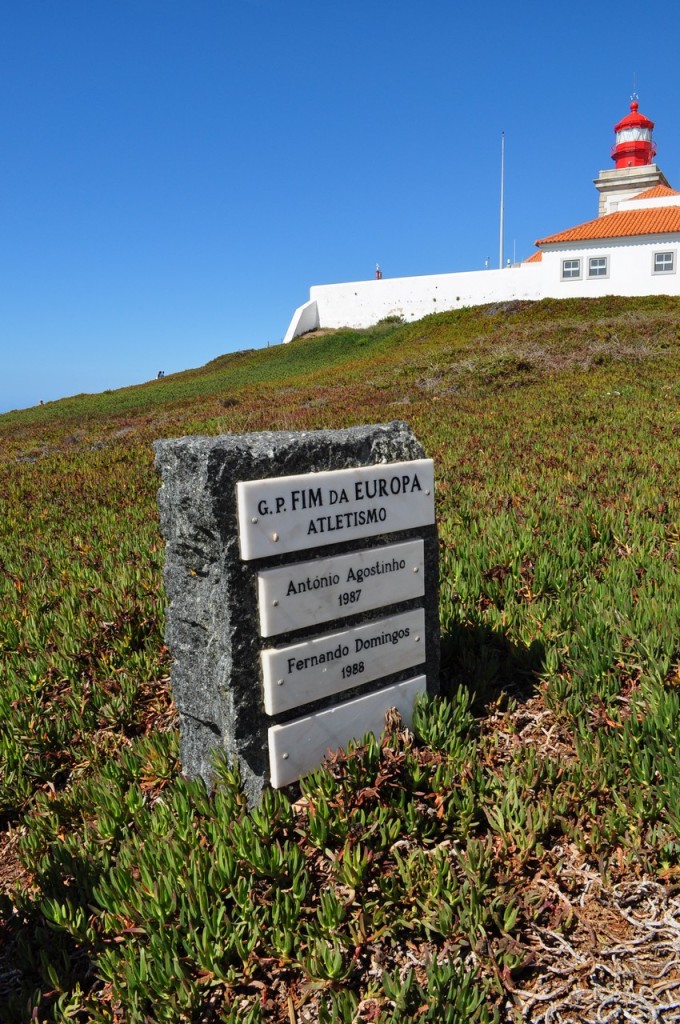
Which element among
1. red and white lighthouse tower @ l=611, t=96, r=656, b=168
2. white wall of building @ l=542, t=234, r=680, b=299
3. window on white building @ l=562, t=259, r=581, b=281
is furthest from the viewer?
red and white lighthouse tower @ l=611, t=96, r=656, b=168

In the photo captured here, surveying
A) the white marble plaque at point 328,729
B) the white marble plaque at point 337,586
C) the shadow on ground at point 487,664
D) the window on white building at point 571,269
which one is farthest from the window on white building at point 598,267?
the white marble plaque at point 328,729

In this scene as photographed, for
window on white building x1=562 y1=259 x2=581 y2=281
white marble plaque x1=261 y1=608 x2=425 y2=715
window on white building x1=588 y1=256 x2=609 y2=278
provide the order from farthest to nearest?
window on white building x1=562 y1=259 x2=581 y2=281, window on white building x1=588 y1=256 x2=609 y2=278, white marble plaque x1=261 y1=608 x2=425 y2=715

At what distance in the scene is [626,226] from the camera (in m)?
32.2

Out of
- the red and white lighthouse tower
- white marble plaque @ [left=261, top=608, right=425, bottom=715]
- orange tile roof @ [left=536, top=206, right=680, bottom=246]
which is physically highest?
the red and white lighthouse tower

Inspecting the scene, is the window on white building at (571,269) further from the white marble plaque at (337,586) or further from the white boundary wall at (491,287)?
the white marble plaque at (337,586)

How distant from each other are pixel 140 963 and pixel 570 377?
15.3 m

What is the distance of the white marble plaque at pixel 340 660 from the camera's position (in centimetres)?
262

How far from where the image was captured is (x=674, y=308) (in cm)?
2689

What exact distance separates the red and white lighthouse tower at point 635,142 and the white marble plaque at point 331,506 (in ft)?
200

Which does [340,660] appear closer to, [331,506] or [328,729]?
[328,729]

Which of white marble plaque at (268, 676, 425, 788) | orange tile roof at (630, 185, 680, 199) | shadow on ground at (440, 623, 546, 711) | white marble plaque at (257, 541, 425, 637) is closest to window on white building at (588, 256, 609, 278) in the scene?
orange tile roof at (630, 185, 680, 199)

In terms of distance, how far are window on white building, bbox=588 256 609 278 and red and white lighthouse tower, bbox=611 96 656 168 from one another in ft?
89.4

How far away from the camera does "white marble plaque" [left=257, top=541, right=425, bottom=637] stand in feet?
8.49

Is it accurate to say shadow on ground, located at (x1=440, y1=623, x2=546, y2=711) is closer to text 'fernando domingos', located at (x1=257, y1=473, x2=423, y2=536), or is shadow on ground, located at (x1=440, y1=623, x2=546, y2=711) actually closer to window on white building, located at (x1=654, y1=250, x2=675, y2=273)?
text 'fernando domingos', located at (x1=257, y1=473, x2=423, y2=536)
